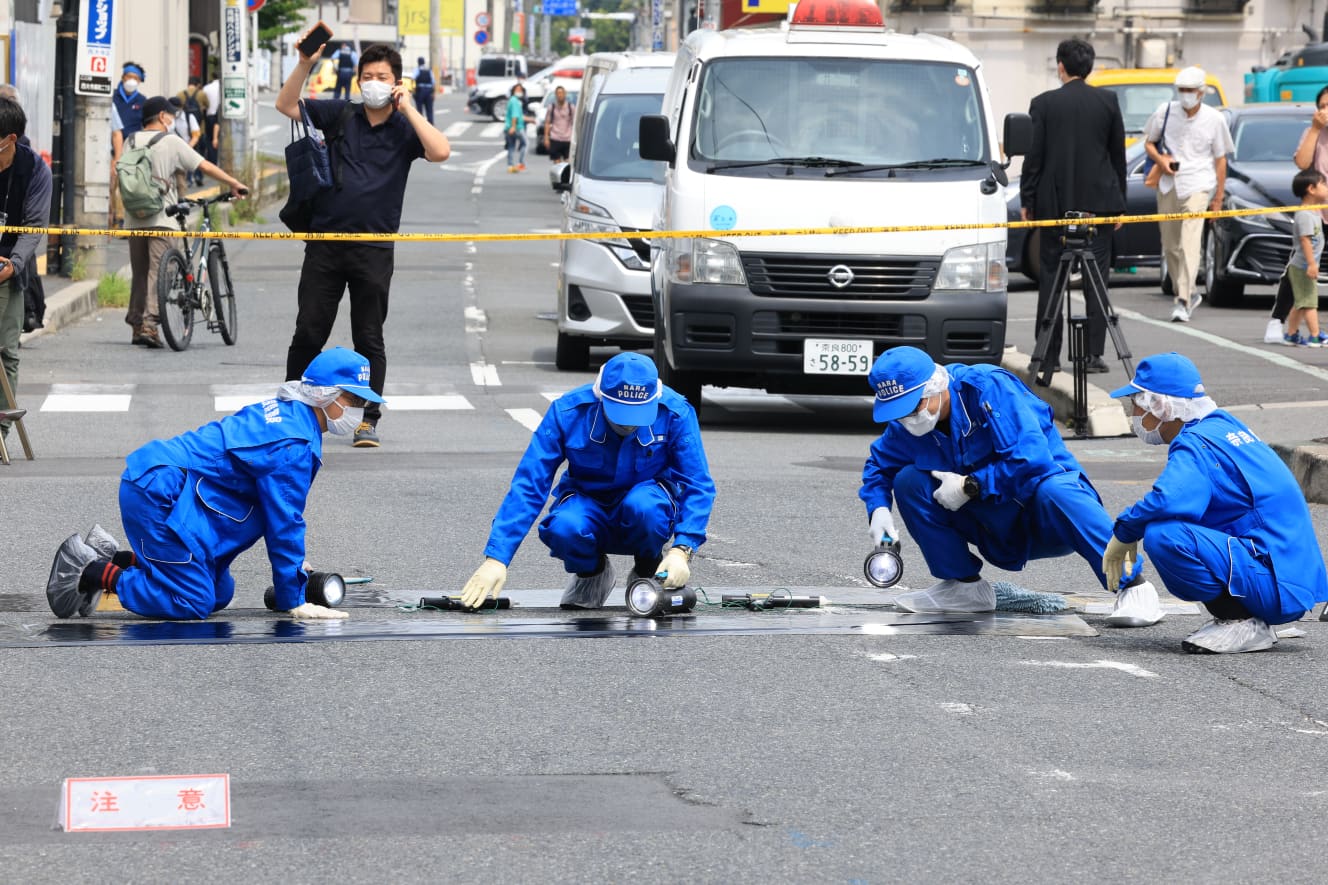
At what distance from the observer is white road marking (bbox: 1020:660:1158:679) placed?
7000mm

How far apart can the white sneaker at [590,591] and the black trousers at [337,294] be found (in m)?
4.39

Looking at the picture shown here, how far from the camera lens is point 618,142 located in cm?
1714

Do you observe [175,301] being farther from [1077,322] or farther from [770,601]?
[770,601]

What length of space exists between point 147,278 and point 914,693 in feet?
39.3

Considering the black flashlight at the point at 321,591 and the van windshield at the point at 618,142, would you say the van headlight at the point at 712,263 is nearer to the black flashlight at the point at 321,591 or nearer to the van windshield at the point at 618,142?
the van windshield at the point at 618,142

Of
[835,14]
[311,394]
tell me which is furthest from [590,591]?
[835,14]

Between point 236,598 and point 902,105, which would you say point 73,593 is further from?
point 902,105

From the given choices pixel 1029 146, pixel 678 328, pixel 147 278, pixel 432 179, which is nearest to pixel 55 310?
pixel 147 278

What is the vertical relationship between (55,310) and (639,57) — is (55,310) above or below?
below

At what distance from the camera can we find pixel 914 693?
21.8ft

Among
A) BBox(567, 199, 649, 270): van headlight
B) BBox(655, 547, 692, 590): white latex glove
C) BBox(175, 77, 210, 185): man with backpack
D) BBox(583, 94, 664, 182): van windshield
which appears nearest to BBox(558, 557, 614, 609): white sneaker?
A: BBox(655, 547, 692, 590): white latex glove

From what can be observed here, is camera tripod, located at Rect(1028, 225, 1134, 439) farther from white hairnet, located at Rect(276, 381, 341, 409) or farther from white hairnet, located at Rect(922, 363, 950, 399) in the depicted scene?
white hairnet, located at Rect(276, 381, 341, 409)

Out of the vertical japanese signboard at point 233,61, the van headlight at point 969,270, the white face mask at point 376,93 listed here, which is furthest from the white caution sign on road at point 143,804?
the vertical japanese signboard at point 233,61

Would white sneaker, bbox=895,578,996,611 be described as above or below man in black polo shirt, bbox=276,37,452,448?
below
